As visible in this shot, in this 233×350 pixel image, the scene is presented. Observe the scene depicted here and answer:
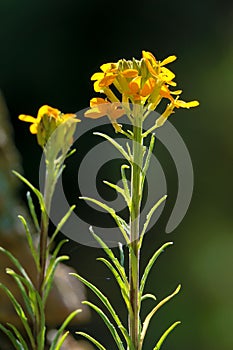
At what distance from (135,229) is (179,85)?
1.73m

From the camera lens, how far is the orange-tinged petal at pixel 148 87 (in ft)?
1.59

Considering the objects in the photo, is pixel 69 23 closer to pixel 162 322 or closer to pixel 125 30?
pixel 125 30

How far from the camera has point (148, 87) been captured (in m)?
0.49

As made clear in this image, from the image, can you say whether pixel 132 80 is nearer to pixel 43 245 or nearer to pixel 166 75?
pixel 166 75

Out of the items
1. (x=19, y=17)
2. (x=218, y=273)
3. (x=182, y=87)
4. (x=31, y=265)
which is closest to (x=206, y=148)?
(x=182, y=87)

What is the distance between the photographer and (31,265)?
1077 millimetres

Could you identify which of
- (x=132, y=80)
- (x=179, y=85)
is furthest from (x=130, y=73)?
(x=179, y=85)

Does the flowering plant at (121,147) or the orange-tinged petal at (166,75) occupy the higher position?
the orange-tinged petal at (166,75)

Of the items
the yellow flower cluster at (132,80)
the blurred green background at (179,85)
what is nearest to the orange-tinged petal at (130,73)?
the yellow flower cluster at (132,80)

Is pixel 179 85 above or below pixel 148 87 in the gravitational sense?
above

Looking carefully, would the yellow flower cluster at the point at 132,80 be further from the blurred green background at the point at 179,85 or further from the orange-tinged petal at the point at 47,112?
Answer: the blurred green background at the point at 179,85

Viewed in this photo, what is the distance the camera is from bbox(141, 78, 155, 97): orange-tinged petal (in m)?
0.48

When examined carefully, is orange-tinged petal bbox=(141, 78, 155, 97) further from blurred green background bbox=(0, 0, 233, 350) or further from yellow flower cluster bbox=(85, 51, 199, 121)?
blurred green background bbox=(0, 0, 233, 350)

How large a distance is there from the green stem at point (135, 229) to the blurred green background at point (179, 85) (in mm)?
1495
